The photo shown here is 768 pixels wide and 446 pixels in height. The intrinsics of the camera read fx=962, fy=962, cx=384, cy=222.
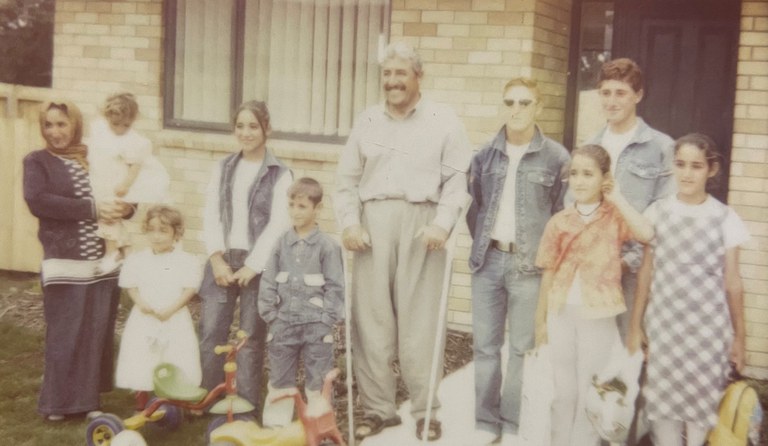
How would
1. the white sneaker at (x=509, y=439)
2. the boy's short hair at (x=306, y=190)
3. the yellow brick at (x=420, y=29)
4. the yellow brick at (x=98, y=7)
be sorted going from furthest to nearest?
1. the yellow brick at (x=98, y=7)
2. the yellow brick at (x=420, y=29)
3. the white sneaker at (x=509, y=439)
4. the boy's short hair at (x=306, y=190)

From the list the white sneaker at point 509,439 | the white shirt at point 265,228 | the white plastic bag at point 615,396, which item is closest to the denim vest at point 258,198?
the white shirt at point 265,228

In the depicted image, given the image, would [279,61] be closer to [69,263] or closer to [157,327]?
[69,263]

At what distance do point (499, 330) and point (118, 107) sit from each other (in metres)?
2.31

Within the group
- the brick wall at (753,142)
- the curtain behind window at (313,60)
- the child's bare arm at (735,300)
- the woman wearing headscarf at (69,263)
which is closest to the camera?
the child's bare arm at (735,300)

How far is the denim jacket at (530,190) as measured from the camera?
4.33 meters

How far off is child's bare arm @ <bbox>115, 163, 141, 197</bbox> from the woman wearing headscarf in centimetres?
18

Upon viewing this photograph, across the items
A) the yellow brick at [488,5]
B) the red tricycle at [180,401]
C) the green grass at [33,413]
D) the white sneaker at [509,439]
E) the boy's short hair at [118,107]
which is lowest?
the green grass at [33,413]

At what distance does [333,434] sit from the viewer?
416cm

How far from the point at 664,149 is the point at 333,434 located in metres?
1.89

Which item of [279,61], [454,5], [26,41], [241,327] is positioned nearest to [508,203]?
[241,327]

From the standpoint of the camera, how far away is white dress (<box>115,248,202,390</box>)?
4.62 m

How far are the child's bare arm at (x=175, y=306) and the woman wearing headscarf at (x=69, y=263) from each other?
49 cm

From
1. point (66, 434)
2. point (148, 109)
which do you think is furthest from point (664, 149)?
point (148, 109)

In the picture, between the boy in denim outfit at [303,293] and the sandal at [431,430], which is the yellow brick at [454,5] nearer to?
the boy in denim outfit at [303,293]
